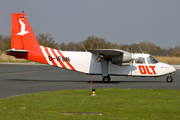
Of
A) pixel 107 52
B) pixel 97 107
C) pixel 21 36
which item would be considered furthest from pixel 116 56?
pixel 97 107

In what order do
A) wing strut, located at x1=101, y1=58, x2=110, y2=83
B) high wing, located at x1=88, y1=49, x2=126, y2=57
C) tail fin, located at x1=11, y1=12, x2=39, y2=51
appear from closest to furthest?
high wing, located at x1=88, y1=49, x2=126, y2=57, wing strut, located at x1=101, y1=58, x2=110, y2=83, tail fin, located at x1=11, y1=12, x2=39, y2=51

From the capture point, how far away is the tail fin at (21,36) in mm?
19672

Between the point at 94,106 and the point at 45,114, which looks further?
the point at 94,106

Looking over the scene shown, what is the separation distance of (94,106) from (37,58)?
11.0m

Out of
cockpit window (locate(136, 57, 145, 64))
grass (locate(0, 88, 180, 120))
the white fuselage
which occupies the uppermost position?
cockpit window (locate(136, 57, 145, 64))

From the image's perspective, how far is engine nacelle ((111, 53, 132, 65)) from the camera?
61.7 feet

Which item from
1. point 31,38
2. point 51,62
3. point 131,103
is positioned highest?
point 31,38

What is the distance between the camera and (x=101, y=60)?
19.4 meters

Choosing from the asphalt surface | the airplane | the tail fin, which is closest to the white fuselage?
the airplane

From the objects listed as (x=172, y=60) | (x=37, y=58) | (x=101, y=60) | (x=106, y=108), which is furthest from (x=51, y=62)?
(x=172, y=60)

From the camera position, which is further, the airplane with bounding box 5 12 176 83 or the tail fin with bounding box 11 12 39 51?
the tail fin with bounding box 11 12 39 51

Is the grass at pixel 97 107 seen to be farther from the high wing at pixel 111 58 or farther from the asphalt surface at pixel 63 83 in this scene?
the high wing at pixel 111 58

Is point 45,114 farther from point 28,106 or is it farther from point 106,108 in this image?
point 106,108

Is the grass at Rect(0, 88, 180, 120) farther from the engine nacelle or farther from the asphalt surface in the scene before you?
the engine nacelle
